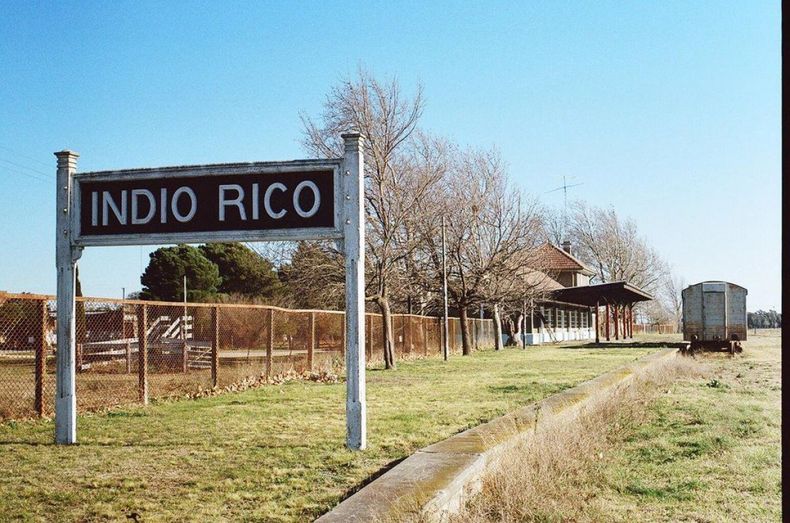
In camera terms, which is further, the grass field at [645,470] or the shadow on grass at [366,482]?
the shadow on grass at [366,482]

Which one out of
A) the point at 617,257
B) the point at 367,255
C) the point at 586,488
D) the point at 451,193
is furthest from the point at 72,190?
the point at 617,257

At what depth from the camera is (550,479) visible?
6.24 m

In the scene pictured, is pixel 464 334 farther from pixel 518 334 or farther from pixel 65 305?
pixel 65 305

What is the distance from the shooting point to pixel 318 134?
23094mm

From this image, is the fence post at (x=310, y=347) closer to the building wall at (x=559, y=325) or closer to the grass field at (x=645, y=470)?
the grass field at (x=645, y=470)

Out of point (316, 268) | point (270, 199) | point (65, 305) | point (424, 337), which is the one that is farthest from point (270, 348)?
point (424, 337)

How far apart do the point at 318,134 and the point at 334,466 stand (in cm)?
1692

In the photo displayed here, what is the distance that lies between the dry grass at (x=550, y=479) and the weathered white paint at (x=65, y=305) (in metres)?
4.91

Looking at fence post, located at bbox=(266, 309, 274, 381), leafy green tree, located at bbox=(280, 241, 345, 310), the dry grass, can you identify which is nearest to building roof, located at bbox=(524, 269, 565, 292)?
leafy green tree, located at bbox=(280, 241, 345, 310)

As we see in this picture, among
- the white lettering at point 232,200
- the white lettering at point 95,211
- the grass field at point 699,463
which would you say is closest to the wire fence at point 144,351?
the white lettering at point 95,211

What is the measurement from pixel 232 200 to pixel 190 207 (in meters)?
0.51

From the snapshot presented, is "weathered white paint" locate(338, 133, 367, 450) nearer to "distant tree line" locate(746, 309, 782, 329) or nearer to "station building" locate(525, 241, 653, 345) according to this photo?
"station building" locate(525, 241, 653, 345)

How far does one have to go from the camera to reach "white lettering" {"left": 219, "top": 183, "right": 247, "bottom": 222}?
8.43 m

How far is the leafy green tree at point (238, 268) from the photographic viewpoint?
55750 mm
